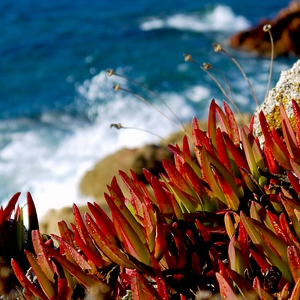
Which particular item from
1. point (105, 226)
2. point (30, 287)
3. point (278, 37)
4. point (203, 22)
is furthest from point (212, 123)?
point (203, 22)

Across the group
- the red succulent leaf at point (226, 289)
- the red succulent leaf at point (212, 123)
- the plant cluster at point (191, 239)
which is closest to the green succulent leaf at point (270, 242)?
the plant cluster at point (191, 239)

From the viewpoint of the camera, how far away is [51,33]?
52.1 feet

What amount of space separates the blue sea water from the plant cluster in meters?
5.74

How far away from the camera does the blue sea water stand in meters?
10.0

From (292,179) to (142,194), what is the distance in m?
0.63

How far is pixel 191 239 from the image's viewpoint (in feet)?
6.83

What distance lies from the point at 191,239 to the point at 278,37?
1328 cm

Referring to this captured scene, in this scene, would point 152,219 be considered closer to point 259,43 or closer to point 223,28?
point 259,43

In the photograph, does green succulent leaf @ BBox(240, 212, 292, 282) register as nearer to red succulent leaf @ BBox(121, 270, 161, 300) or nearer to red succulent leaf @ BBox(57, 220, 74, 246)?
red succulent leaf @ BBox(121, 270, 161, 300)

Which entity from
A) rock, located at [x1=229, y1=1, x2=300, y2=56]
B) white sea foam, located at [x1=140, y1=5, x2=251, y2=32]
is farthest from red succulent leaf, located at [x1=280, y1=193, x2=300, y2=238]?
white sea foam, located at [x1=140, y1=5, x2=251, y2=32]

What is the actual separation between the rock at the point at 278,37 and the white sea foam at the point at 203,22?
1389mm

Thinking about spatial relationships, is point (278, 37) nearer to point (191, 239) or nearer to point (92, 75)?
point (92, 75)

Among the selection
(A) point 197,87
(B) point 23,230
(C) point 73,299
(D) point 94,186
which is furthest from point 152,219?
(A) point 197,87

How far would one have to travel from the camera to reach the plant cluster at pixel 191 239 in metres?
1.79
